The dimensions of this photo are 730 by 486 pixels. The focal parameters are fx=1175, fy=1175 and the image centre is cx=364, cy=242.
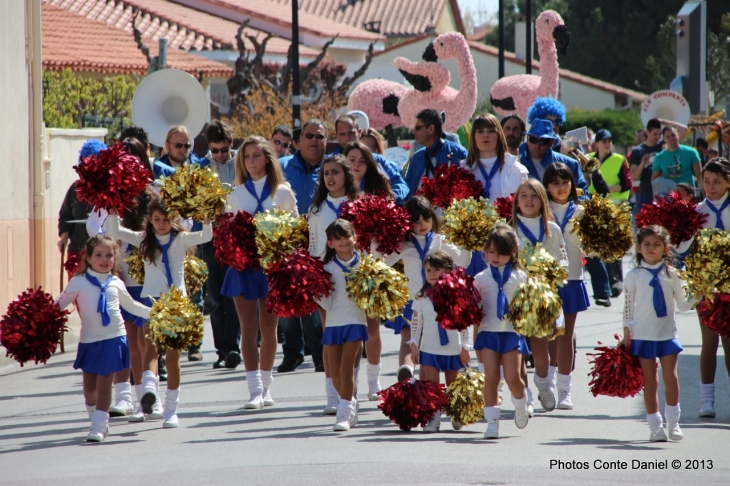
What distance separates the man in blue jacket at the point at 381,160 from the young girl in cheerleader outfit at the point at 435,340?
1289 mm

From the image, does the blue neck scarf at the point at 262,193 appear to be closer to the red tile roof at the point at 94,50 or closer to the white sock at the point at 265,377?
the white sock at the point at 265,377

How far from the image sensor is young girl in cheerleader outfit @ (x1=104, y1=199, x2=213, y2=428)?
320 inches

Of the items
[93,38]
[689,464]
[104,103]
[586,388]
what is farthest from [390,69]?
[689,464]

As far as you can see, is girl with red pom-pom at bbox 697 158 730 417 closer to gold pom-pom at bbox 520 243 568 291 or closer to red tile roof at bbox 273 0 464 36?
gold pom-pom at bbox 520 243 568 291

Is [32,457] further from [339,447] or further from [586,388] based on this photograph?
[586,388]

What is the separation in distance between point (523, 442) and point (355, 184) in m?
2.18

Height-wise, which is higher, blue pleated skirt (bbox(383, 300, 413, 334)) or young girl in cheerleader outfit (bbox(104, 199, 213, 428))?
young girl in cheerleader outfit (bbox(104, 199, 213, 428))

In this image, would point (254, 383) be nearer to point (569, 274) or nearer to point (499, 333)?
point (499, 333)

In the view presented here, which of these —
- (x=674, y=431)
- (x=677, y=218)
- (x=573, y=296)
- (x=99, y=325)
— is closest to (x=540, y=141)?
(x=573, y=296)

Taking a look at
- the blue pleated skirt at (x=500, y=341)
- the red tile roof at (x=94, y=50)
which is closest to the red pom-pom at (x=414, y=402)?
the blue pleated skirt at (x=500, y=341)

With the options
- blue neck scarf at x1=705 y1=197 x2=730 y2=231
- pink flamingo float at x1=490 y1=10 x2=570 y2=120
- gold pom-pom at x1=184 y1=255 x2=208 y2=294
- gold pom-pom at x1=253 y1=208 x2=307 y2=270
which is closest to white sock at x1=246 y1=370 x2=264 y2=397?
gold pom-pom at x1=184 y1=255 x2=208 y2=294

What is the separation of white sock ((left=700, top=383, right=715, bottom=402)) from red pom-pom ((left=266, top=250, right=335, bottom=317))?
268 centimetres

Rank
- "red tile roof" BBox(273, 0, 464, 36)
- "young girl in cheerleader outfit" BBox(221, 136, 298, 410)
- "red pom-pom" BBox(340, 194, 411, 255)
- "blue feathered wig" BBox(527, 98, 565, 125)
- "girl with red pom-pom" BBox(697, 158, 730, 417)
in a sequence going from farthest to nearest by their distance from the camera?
"red tile roof" BBox(273, 0, 464, 36), "blue feathered wig" BBox(527, 98, 565, 125), "young girl in cheerleader outfit" BBox(221, 136, 298, 410), "girl with red pom-pom" BBox(697, 158, 730, 417), "red pom-pom" BBox(340, 194, 411, 255)

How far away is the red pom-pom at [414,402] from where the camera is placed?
23.9 feet
